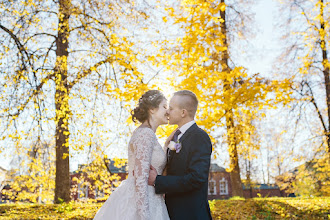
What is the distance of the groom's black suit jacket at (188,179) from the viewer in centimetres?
250

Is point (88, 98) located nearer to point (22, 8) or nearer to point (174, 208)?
point (22, 8)

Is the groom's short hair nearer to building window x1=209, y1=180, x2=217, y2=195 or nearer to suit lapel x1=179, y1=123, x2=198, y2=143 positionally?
suit lapel x1=179, y1=123, x2=198, y2=143

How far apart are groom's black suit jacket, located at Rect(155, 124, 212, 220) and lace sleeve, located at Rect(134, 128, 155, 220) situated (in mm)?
126

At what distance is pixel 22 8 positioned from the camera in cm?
776

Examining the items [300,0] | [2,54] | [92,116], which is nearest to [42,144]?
[92,116]

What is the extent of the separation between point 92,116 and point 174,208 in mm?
5804

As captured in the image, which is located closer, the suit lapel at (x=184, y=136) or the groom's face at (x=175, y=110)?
the suit lapel at (x=184, y=136)

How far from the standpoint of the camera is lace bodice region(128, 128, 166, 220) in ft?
8.26

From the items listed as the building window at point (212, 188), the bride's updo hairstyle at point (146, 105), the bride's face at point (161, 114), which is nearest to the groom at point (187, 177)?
the bride's face at point (161, 114)

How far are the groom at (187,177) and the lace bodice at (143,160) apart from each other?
0.08m

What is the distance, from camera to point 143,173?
2.55 m

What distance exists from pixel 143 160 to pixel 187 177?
15.4 inches

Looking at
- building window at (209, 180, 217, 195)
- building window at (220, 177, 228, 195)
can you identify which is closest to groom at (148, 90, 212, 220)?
building window at (209, 180, 217, 195)

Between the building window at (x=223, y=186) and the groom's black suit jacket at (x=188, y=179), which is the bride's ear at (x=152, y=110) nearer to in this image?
the groom's black suit jacket at (x=188, y=179)
